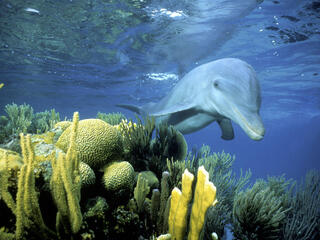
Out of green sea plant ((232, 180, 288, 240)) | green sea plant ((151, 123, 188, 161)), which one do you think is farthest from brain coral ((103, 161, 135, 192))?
green sea plant ((232, 180, 288, 240))

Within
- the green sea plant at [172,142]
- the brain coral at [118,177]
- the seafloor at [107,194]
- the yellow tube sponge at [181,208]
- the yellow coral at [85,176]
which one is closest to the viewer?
the seafloor at [107,194]

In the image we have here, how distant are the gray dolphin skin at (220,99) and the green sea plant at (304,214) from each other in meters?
2.22

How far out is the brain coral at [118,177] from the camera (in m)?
2.63

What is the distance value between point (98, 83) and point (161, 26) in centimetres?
1506

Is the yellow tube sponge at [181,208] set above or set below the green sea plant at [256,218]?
above

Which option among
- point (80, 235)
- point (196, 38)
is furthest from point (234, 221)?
point (196, 38)

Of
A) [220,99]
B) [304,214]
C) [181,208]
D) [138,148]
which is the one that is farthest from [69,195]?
[304,214]

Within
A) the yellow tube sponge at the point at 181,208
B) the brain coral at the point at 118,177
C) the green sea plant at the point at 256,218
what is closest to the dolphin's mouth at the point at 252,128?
the green sea plant at the point at 256,218

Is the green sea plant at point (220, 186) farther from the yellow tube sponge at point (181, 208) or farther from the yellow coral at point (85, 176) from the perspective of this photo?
the yellow coral at point (85, 176)

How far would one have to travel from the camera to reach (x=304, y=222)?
4594mm

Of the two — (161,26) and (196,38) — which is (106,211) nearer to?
(161,26)

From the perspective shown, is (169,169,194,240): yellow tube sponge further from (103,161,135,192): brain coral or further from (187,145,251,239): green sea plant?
(187,145,251,239): green sea plant

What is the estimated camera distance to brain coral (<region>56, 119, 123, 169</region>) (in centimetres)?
271

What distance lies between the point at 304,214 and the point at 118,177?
4860 mm
